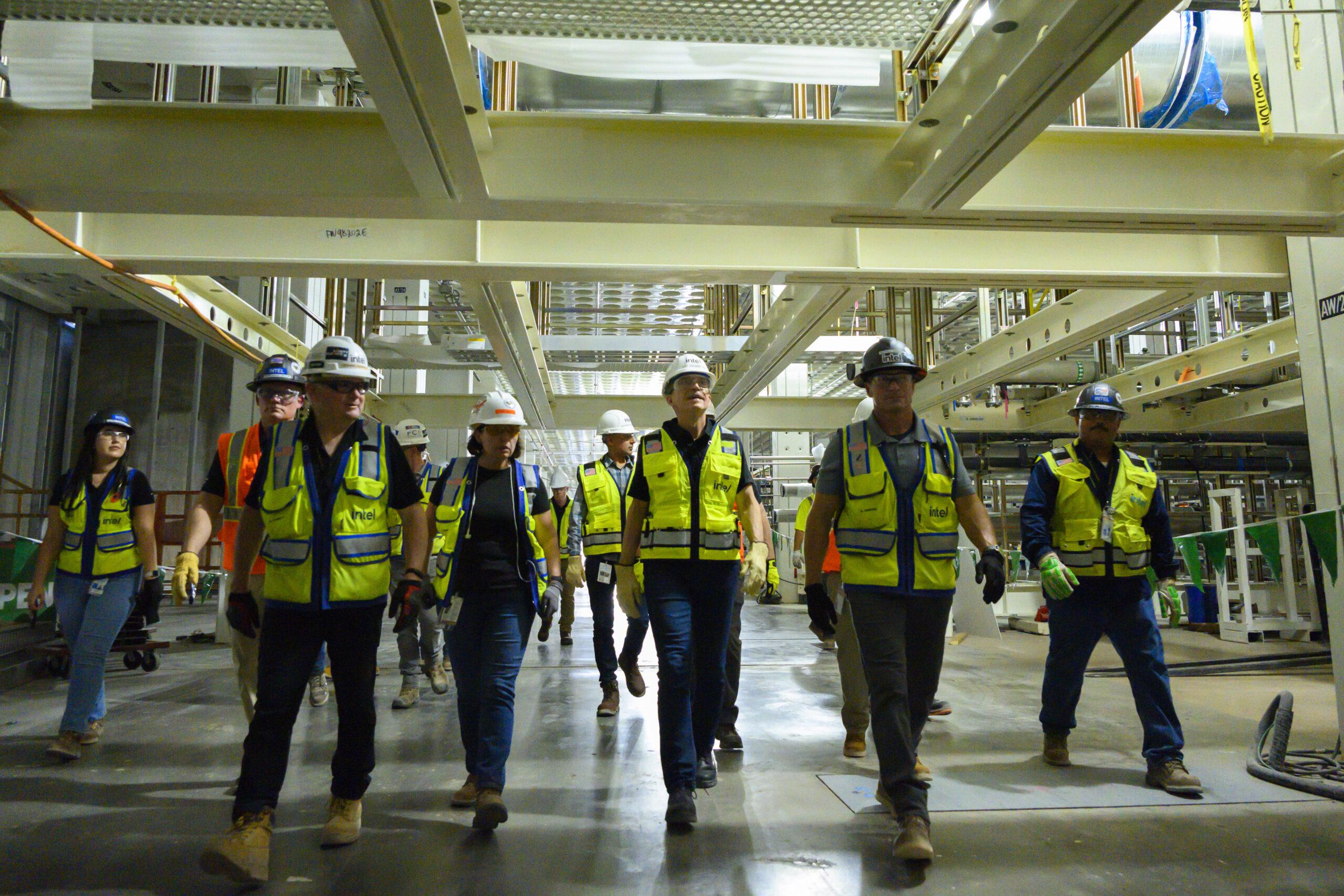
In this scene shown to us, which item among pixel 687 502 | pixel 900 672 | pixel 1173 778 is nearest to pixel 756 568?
pixel 687 502

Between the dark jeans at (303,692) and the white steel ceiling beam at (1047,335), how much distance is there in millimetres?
5552

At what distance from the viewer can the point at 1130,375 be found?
9.36 metres

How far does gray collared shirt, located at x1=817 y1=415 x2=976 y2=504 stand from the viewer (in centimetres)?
329

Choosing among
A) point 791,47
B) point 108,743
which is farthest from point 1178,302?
point 108,743

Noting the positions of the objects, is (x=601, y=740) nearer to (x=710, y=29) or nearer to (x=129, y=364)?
(x=710, y=29)

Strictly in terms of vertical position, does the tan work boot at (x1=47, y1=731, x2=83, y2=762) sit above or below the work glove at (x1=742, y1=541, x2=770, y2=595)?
below

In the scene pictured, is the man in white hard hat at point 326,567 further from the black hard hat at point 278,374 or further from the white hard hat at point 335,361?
the black hard hat at point 278,374

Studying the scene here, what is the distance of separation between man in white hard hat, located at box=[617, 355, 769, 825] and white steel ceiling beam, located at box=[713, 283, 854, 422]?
2324 millimetres

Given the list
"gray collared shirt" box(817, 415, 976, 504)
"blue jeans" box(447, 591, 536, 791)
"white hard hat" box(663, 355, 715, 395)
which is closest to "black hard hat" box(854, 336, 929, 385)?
"gray collared shirt" box(817, 415, 976, 504)

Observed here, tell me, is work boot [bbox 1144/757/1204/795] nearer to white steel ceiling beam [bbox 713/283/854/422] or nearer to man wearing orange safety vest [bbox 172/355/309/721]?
white steel ceiling beam [bbox 713/283/854/422]

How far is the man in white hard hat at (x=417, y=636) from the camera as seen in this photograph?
5.64 metres

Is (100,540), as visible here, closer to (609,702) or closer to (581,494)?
(581,494)

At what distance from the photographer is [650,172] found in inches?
150

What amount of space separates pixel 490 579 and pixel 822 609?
4.54 feet
